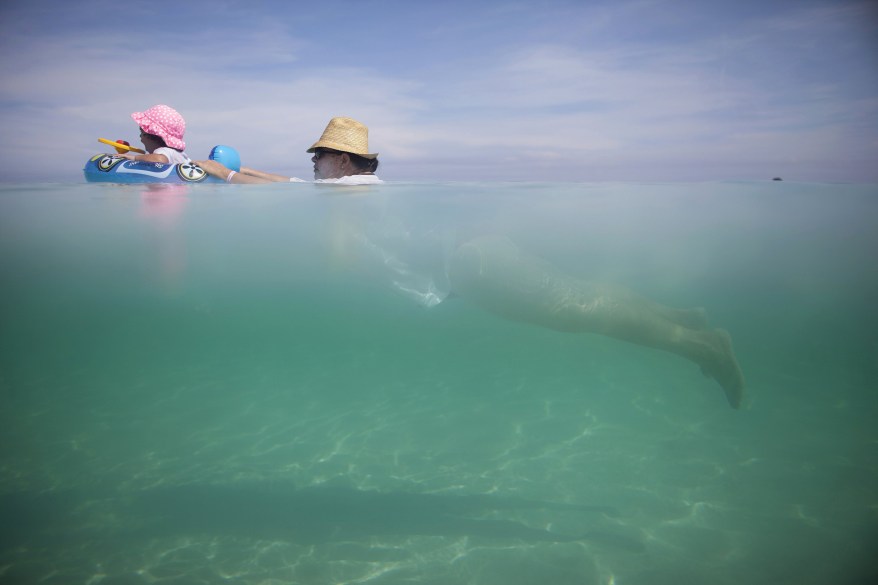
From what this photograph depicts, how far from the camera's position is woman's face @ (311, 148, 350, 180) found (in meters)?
9.17

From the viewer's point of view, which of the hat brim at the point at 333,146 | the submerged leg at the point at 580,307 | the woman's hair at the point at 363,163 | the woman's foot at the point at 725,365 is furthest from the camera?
the woman's hair at the point at 363,163

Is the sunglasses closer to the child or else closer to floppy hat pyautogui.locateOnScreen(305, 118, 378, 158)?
floppy hat pyautogui.locateOnScreen(305, 118, 378, 158)

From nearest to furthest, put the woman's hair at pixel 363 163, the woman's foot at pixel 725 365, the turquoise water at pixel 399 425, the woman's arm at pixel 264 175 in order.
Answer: the turquoise water at pixel 399 425, the woman's foot at pixel 725 365, the woman's hair at pixel 363 163, the woman's arm at pixel 264 175

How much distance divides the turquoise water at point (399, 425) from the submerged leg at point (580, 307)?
59.8 inches

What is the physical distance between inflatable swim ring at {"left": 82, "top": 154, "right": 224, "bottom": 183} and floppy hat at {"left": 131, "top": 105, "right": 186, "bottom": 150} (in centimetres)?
59

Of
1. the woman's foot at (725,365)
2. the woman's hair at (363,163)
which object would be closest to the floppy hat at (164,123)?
the woman's hair at (363,163)

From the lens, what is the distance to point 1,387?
1569 centimetres

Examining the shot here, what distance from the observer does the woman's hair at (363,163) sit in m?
9.42

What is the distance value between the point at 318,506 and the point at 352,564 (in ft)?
4.18

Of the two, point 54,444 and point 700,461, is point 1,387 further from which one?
point 700,461

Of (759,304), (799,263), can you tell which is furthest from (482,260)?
(759,304)

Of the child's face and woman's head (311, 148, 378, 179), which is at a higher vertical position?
the child's face

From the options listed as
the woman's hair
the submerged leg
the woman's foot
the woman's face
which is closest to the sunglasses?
the woman's face

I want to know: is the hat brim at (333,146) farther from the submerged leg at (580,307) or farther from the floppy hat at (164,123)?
the floppy hat at (164,123)
